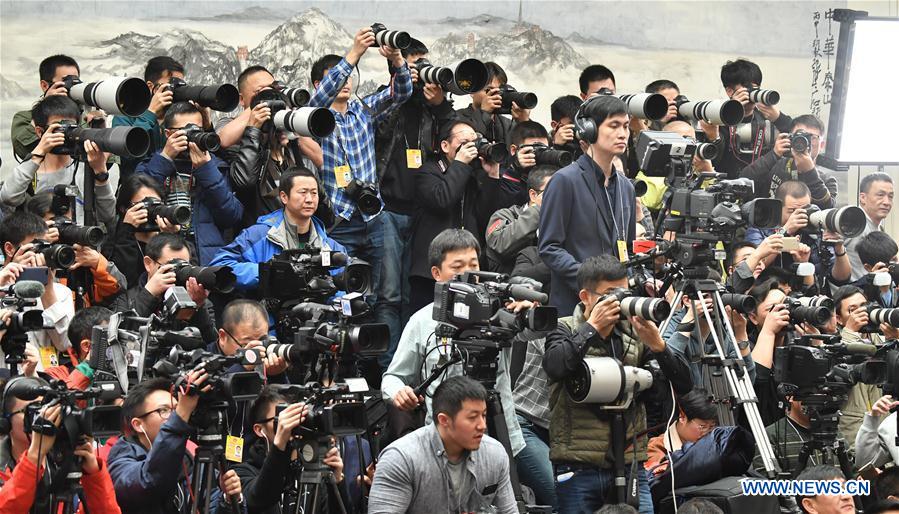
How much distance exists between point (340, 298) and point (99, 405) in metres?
0.96

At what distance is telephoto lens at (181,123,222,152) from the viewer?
629 cm

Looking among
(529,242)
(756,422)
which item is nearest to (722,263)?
(529,242)

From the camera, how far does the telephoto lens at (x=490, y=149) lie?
696 cm

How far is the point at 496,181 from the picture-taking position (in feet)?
23.8

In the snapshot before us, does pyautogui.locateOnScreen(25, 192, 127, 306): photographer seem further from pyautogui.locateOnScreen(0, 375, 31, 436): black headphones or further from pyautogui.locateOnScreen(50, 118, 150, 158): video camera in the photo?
pyautogui.locateOnScreen(0, 375, 31, 436): black headphones

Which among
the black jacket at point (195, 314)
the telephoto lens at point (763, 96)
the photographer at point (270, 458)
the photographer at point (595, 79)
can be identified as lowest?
the photographer at point (270, 458)

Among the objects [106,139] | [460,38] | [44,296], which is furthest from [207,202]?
[460,38]

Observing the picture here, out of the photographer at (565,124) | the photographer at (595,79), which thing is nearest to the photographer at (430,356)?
the photographer at (565,124)

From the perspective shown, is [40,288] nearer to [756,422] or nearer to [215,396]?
[215,396]

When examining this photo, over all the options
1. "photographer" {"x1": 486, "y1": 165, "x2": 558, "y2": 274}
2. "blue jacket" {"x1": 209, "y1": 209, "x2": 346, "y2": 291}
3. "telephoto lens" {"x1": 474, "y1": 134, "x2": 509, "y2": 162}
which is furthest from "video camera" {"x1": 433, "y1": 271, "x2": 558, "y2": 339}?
"telephoto lens" {"x1": 474, "y1": 134, "x2": 509, "y2": 162}

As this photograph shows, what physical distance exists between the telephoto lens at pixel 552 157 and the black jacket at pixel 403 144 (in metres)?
0.52

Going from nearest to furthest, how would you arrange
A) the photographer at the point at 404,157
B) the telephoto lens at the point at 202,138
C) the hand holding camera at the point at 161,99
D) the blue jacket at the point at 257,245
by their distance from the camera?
the blue jacket at the point at 257,245
the telephoto lens at the point at 202,138
the hand holding camera at the point at 161,99
the photographer at the point at 404,157

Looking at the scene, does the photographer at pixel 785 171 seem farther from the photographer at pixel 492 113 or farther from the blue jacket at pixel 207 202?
the blue jacket at pixel 207 202

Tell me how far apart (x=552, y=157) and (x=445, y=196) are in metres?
0.64
